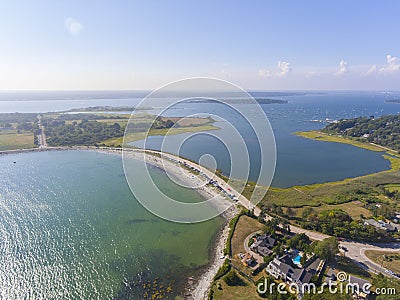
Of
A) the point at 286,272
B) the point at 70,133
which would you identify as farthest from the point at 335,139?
the point at 70,133

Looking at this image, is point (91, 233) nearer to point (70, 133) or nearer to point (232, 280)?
point (232, 280)

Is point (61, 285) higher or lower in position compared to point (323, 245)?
lower

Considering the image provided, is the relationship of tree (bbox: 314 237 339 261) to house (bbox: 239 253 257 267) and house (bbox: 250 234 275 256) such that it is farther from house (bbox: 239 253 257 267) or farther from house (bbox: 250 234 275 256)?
house (bbox: 239 253 257 267)

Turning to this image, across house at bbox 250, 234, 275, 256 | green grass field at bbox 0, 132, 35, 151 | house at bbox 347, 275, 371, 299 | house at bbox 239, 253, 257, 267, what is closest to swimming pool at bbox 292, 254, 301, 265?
house at bbox 250, 234, 275, 256

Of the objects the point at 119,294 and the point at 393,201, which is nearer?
the point at 119,294

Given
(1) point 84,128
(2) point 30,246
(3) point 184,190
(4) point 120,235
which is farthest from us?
(1) point 84,128

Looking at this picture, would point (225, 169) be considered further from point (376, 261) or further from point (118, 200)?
point (376, 261)

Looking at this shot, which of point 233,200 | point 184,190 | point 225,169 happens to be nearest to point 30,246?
point 184,190
